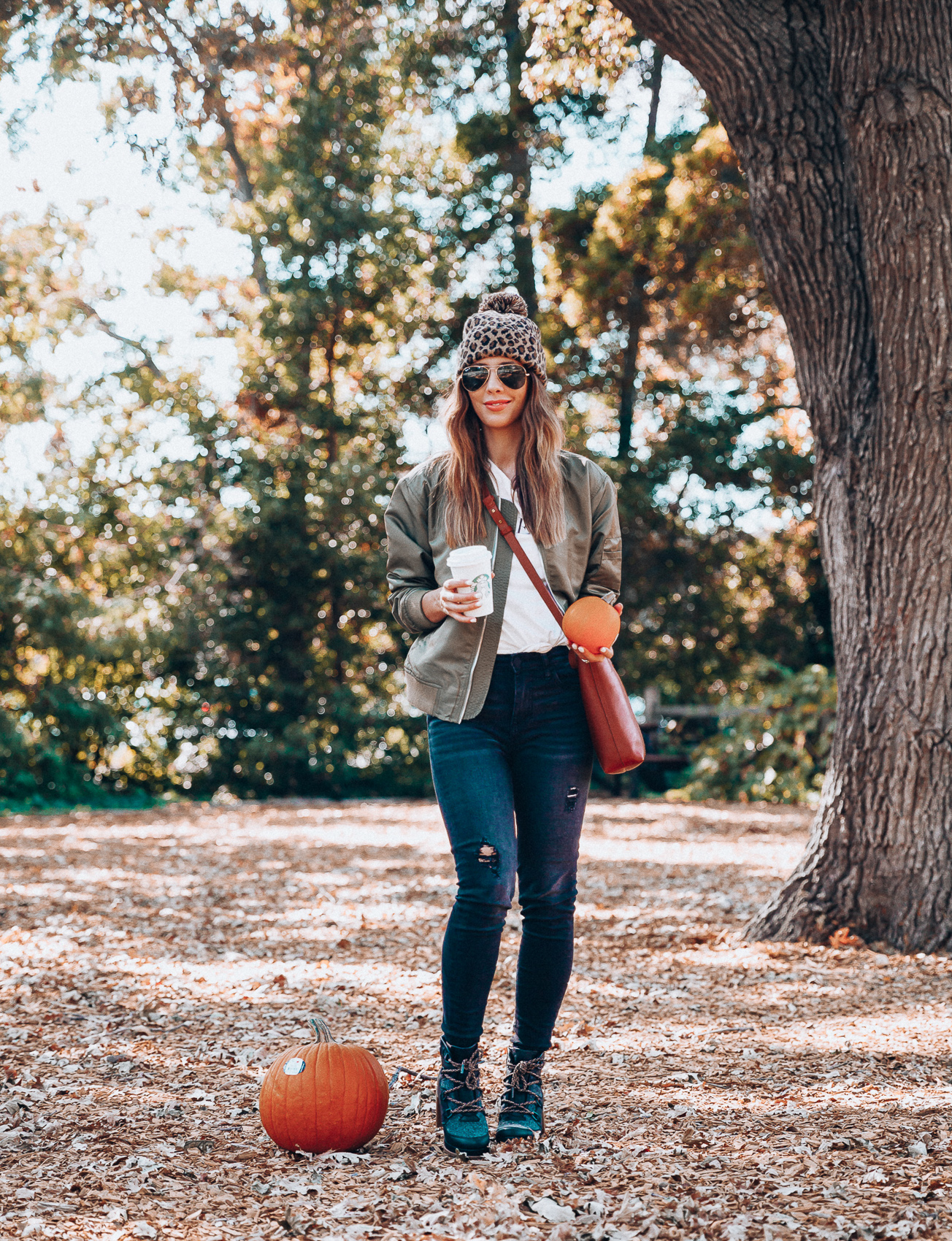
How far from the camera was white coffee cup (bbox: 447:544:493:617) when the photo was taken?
2.46 metres

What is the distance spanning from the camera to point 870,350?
4.67 m

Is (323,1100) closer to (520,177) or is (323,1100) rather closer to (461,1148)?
A: (461,1148)

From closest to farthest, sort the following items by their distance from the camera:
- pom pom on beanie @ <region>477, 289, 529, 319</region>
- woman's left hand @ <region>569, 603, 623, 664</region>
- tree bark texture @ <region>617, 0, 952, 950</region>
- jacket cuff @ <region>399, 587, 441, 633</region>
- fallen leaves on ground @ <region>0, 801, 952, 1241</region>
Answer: fallen leaves on ground @ <region>0, 801, 952, 1241</region> < woman's left hand @ <region>569, 603, 623, 664</region> < jacket cuff @ <region>399, 587, 441, 633</region> < pom pom on beanie @ <region>477, 289, 529, 319</region> < tree bark texture @ <region>617, 0, 952, 950</region>

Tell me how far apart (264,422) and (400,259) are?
8.55 feet

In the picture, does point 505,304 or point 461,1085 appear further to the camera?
point 505,304

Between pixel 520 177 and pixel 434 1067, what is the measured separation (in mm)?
12767

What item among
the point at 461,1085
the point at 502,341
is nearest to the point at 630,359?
the point at 502,341

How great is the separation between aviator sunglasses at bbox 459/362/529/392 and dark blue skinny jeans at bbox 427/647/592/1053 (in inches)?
25.9

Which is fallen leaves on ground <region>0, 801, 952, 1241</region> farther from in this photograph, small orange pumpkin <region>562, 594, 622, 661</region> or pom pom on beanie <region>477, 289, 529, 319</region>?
pom pom on beanie <region>477, 289, 529, 319</region>

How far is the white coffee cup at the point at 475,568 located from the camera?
246 cm

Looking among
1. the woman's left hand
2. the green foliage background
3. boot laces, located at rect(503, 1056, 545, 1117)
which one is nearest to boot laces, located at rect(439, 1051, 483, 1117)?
boot laces, located at rect(503, 1056, 545, 1117)

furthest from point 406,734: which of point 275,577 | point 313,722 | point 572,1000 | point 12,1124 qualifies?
point 12,1124

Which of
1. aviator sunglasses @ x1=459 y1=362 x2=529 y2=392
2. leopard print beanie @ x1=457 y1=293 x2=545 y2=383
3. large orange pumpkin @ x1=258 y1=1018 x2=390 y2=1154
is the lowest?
large orange pumpkin @ x1=258 y1=1018 x2=390 y2=1154

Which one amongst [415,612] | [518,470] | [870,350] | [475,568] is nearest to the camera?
[475,568]
